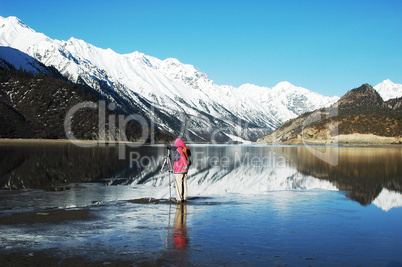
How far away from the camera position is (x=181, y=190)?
22.0 m

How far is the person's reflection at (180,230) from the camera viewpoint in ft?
42.4

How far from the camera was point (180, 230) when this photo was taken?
15.1m

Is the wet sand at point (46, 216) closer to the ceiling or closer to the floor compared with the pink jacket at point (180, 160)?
closer to the floor

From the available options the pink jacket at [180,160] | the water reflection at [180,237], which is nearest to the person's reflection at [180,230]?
the water reflection at [180,237]

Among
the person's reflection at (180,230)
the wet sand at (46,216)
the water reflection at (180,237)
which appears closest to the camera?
the water reflection at (180,237)

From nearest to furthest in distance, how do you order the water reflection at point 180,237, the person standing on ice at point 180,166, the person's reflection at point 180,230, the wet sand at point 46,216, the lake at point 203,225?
the water reflection at point 180,237 < the lake at point 203,225 < the person's reflection at point 180,230 < the wet sand at point 46,216 < the person standing on ice at point 180,166

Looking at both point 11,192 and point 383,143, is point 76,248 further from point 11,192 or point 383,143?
point 383,143

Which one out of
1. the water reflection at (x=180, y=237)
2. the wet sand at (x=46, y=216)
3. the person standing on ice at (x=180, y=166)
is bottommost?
the water reflection at (x=180, y=237)

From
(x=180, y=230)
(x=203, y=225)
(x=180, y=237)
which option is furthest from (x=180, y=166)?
(x=180, y=237)

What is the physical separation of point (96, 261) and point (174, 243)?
281cm

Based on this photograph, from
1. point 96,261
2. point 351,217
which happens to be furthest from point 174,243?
point 351,217

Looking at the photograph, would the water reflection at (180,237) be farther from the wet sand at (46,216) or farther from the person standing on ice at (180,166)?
the wet sand at (46,216)

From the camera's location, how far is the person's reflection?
12938mm

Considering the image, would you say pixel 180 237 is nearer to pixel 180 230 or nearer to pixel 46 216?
pixel 180 230
